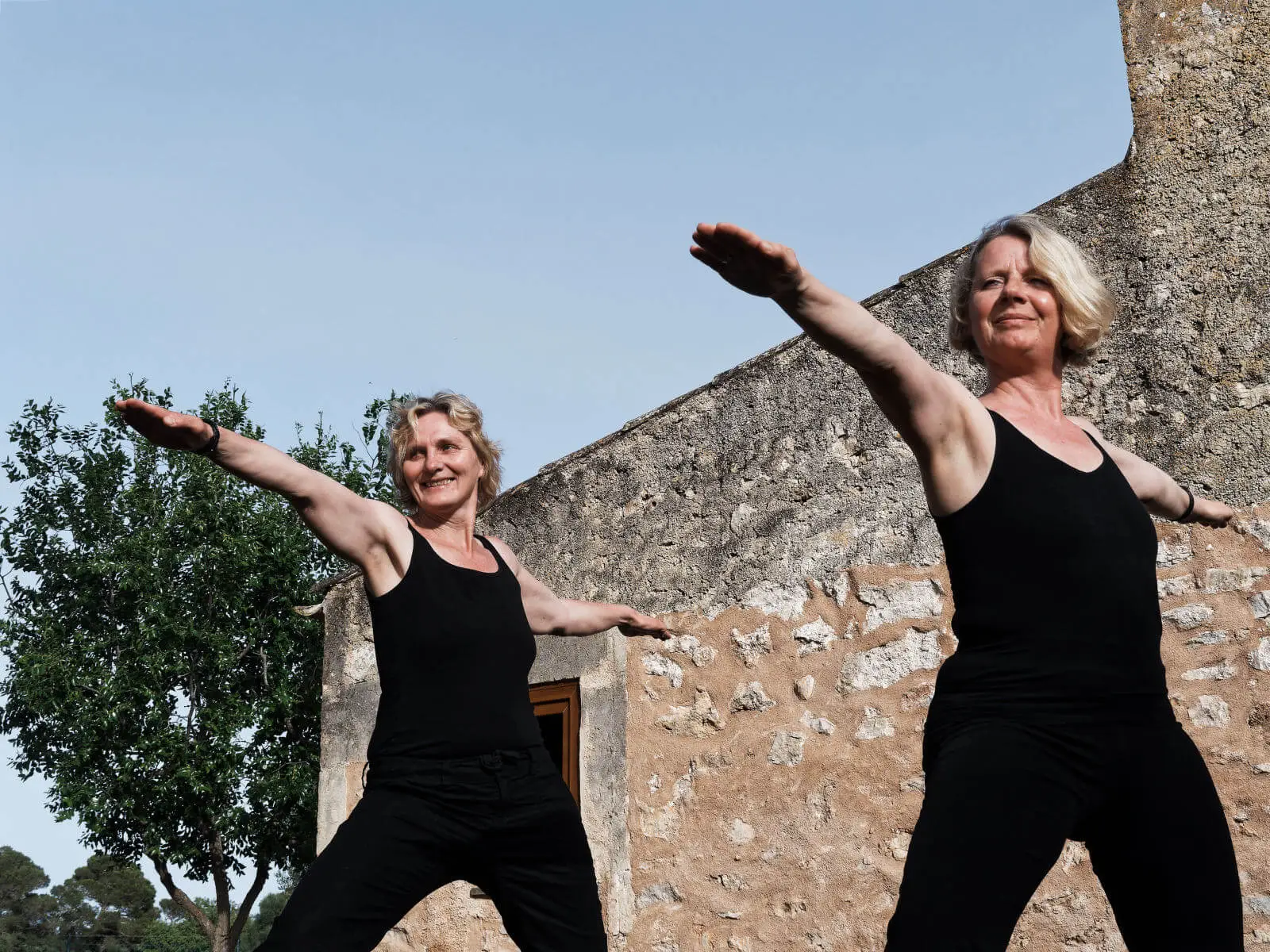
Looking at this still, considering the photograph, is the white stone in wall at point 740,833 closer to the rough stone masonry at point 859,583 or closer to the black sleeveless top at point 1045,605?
the rough stone masonry at point 859,583

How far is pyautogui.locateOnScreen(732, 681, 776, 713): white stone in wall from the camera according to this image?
4.80 m

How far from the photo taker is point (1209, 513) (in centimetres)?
266

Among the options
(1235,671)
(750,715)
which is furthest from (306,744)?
(1235,671)

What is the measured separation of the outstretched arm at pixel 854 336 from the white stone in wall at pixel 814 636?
2.92 metres

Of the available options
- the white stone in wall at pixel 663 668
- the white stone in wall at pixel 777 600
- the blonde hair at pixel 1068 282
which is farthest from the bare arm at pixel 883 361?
the white stone in wall at pixel 663 668

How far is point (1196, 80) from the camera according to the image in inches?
180

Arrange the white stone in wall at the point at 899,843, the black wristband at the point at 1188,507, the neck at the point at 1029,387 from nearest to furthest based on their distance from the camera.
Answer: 1. the neck at the point at 1029,387
2. the black wristband at the point at 1188,507
3. the white stone in wall at the point at 899,843

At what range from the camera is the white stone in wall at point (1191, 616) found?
3.97 meters

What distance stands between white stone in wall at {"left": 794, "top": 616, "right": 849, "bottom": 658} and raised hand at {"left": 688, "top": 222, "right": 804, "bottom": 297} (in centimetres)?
317

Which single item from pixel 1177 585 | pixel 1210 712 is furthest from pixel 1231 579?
pixel 1210 712

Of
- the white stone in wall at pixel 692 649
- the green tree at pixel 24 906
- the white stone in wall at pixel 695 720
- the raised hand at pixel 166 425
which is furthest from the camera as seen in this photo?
the green tree at pixel 24 906

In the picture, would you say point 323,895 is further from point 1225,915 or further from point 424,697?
point 1225,915

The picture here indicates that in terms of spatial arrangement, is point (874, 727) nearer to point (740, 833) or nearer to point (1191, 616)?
point (740, 833)

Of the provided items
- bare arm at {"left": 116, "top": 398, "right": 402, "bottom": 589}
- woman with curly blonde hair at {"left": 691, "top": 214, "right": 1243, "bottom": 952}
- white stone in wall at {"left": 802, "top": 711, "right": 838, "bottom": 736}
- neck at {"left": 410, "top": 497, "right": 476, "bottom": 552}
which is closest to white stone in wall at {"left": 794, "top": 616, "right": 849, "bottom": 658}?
white stone in wall at {"left": 802, "top": 711, "right": 838, "bottom": 736}
